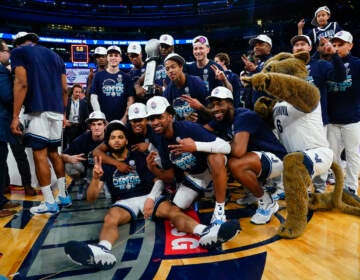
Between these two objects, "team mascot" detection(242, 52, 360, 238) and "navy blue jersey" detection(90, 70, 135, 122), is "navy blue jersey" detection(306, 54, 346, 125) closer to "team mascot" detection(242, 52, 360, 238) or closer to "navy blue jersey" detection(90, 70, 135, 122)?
"team mascot" detection(242, 52, 360, 238)

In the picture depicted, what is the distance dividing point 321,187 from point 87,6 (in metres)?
20.3

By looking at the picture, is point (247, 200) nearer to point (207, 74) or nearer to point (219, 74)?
point (219, 74)

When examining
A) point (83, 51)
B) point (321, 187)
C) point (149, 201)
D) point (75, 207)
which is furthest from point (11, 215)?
point (83, 51)

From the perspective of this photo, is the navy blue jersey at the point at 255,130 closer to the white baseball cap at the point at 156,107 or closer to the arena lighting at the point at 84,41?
the white baseball cap at the point at 156,107

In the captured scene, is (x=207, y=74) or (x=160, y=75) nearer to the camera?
(x=207, y=74)

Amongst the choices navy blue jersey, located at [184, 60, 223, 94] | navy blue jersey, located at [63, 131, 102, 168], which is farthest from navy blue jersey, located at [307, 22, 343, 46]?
navy blue jersey, located at [63, 131, 102, 168]

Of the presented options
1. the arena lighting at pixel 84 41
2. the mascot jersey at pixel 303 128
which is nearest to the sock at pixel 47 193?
the mascot jersey at pixel 303 128

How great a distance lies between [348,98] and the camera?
3252 millimetres

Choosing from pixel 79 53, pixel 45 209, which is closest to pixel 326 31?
pixel 45 209

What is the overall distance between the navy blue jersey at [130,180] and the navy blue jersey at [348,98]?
2195mm

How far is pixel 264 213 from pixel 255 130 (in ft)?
2.50

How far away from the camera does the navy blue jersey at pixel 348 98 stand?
10.5ft

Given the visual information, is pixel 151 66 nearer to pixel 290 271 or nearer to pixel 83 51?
pixel 290 271

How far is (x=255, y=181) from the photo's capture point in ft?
8.61
